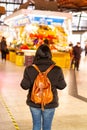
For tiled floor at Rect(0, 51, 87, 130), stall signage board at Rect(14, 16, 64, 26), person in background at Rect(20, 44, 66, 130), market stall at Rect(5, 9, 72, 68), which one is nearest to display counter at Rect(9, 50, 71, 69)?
market stall at Rect(5, 9, 72, 68)

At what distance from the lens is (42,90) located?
3.75 metres

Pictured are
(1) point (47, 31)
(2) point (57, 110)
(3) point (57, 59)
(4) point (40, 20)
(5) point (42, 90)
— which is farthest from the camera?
(1) point (47, 31)

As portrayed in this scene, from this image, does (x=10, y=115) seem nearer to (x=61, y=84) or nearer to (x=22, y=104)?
(x=22, y=104)

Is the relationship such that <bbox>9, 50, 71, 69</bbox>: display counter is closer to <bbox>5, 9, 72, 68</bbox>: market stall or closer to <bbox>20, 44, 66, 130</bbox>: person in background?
<bbox>5, 9, 72, 68</bbox>: market stall

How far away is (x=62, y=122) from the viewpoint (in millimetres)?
5938

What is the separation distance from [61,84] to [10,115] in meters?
2.73

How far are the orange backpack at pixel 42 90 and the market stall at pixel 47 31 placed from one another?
13993mm

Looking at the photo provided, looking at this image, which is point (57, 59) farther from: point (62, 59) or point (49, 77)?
point (49, 77)

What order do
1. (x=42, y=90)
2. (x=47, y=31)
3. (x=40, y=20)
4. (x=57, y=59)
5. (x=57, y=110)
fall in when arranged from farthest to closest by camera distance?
(x=47, y=31), (x=40, y=20), (x=57, y=59), (x=57, y=110), (x=42, y=90)

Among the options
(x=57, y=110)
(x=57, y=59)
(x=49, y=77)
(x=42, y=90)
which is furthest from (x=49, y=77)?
(x=57, y=59)

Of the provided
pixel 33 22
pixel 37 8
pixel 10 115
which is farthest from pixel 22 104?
pixel 37 8

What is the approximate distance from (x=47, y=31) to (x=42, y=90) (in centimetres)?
1510

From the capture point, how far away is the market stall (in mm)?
18156

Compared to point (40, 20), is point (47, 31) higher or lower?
lower
